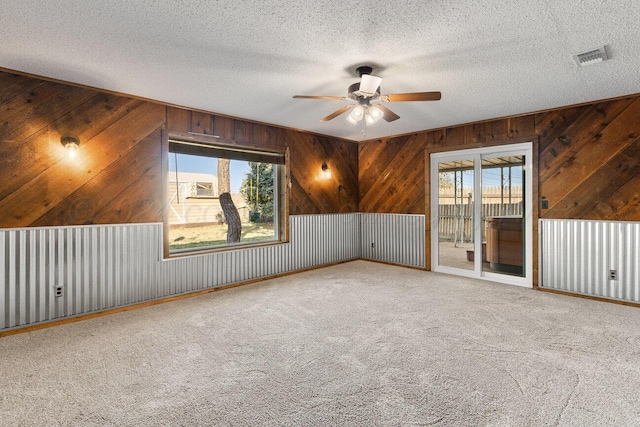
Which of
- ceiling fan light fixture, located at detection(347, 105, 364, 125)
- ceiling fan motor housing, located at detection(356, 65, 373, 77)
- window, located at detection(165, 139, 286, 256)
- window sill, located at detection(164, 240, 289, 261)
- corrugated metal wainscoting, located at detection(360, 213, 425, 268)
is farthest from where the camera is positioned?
corrugated metal wainscoting, located at detection(360, 213, 425, 268)

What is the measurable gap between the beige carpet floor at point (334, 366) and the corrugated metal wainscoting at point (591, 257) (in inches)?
15.3

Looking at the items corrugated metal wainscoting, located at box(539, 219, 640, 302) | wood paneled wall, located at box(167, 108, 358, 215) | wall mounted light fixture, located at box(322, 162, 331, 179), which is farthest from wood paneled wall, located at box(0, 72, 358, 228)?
corrugated metal wainscoting, located at box(539, 219, 640, 302)

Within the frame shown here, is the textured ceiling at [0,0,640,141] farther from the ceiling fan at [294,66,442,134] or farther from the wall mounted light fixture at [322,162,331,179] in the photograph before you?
the wall mounted light fixture at [322,162,331,179]

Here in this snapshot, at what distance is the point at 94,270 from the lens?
3506 mm

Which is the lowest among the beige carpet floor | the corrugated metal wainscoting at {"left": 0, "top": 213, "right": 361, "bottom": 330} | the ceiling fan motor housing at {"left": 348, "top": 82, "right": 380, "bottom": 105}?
the beige carpet floor

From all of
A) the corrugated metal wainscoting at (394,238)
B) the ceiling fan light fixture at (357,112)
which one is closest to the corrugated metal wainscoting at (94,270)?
the corrugated metal wainscoting at (394,238)

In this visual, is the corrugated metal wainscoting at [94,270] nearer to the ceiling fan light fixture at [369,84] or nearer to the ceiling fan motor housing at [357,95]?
the ceiling fan motor housing at [357,95]

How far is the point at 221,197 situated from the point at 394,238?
3.32 m

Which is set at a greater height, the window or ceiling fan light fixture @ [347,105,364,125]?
ceiling fan light fixture @ [347,105,364,125]

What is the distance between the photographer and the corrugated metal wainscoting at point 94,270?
3086mm

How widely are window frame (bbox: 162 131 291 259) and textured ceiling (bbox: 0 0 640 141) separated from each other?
1.88 feet

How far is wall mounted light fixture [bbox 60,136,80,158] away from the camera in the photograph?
11.0 ft

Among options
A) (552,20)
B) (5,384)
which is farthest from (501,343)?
(5,384)

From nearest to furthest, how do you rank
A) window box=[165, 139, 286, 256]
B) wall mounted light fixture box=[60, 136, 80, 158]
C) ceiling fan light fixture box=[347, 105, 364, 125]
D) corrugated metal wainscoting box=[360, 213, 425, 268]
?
ceiling fan light fixture box=[347, 105, 364, 125], wall mounted light fixture box=[60, 136, 80, 158], window box=[165, 139, 286, 256], corrugated metal wainscoting box=[360, 213, 425, 268]
